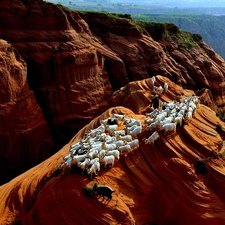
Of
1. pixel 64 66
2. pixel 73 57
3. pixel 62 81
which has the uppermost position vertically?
pixel 73 57

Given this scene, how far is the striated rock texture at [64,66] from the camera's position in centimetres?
3225

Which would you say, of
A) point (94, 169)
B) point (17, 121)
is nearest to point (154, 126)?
point (94, 169)

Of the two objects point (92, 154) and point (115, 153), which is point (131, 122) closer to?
point (115, 153)

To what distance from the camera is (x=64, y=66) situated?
36250mm

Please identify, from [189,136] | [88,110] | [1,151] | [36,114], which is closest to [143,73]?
[88,110]

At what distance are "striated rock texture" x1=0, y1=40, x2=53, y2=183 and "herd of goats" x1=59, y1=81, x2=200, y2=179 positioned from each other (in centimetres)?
1270

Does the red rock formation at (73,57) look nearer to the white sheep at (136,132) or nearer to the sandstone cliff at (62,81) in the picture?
the sandstone cliff at (62,81)

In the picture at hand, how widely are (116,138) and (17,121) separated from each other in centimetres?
1564

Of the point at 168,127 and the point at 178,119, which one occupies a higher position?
the point at 178,119

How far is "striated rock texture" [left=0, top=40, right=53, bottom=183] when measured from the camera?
2920 centimetres

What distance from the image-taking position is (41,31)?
3684 cm

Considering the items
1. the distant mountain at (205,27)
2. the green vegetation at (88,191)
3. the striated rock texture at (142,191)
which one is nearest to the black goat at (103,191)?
the green vegetation at (88,191)

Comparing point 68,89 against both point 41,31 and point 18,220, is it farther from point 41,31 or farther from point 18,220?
point 18,220

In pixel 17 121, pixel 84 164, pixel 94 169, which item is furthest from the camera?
pixel 17 121
